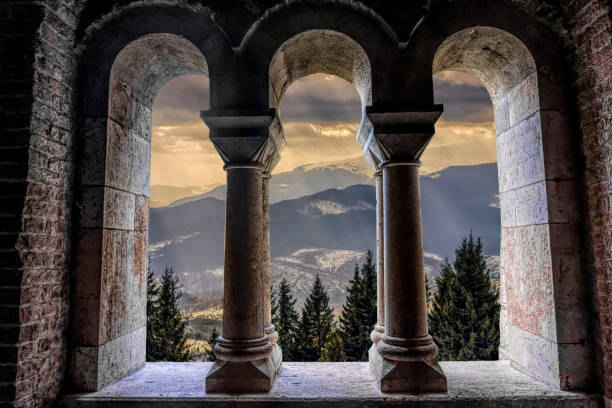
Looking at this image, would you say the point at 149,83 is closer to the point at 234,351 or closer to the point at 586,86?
the point at 234,351

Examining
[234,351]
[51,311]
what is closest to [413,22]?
[234,351]

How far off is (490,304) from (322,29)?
25.6 metres

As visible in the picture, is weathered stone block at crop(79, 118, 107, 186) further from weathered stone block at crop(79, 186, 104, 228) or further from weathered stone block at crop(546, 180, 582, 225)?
weathered stone block at crop(546, 180, 582, 225)

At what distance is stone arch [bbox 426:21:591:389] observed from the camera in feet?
11.1

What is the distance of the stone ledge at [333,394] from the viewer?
127 inches

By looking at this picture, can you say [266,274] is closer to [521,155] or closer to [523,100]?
[521,155]

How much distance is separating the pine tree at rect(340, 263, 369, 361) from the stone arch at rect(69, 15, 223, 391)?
20941mm

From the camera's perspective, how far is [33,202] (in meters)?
3.10

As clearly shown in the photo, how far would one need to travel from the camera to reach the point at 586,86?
344 centimetres

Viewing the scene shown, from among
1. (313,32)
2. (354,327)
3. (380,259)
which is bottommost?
(354,327)

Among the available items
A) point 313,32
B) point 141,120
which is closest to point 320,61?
point 313,32

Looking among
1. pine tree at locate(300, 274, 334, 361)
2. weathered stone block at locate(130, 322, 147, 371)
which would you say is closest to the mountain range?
pine tree at locate(300, 274, 334, 361)

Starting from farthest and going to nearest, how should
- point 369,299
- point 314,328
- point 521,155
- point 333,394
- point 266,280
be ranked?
point 314,328 → point 369,299 → point 266,280 → point 521,155 → point 333,394

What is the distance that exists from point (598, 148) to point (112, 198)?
4439mm
